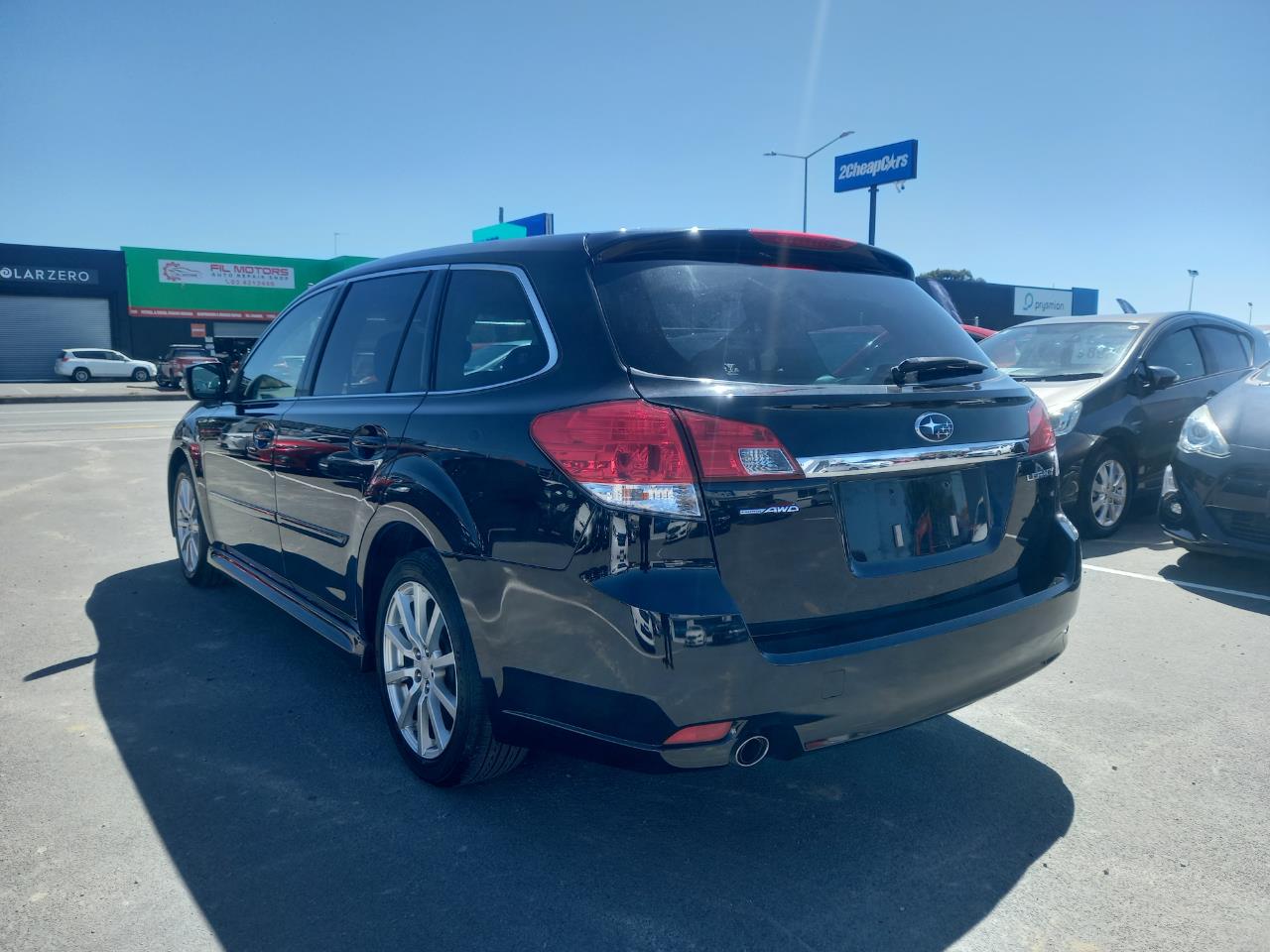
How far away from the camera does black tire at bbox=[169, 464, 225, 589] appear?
5547 millimetres

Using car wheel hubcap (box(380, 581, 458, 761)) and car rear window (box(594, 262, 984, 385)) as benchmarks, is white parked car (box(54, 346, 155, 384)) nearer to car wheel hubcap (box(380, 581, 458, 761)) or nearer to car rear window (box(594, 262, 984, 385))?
car wheel hubcap (box(380, 581, 458, 761))

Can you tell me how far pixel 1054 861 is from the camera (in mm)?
2689

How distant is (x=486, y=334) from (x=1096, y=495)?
5568mm

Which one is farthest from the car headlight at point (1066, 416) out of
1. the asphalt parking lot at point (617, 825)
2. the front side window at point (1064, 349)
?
the asphalt parking lot at point (617, 825)

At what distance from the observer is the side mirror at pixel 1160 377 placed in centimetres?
715

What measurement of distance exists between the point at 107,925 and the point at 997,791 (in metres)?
2.65

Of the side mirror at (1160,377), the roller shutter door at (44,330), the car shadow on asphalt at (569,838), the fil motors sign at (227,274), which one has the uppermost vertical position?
the fil motors sign at (227,274)

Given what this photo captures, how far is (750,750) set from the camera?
2377 mm

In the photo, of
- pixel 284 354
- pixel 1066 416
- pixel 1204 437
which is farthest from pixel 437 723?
pixel 1066 416

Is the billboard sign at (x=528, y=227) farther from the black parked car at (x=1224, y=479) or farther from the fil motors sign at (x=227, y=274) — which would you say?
the fil motors sign at (x=227, y=274)

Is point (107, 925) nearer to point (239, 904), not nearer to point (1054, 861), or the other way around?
point (239, 904)

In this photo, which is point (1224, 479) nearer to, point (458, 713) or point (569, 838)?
point (569, 838)

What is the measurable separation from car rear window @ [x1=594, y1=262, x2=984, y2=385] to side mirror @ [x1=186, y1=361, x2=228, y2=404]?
10.8 feet

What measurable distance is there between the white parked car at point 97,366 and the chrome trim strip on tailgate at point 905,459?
41937mm
